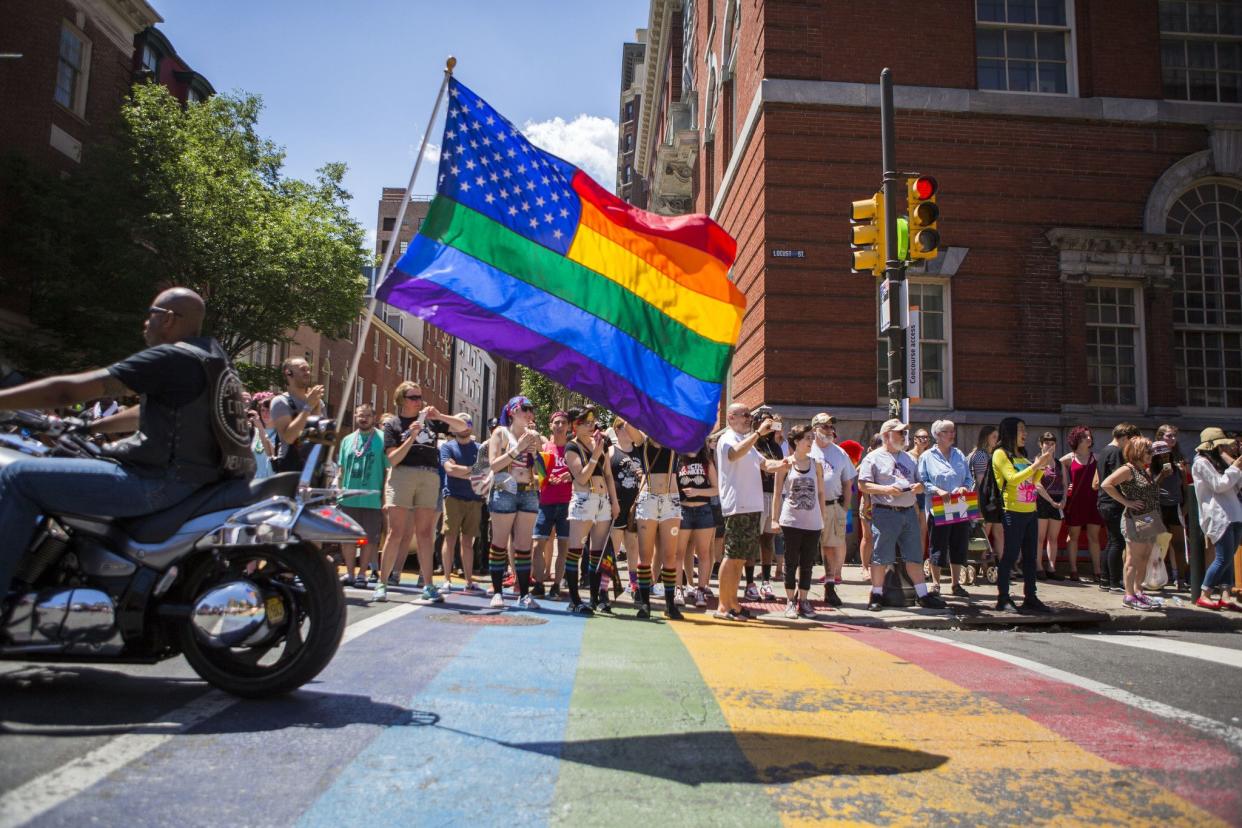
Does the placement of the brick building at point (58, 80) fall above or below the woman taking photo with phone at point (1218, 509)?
above

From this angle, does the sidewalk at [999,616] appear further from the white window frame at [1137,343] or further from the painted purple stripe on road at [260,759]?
the white window frame at [1137,343]

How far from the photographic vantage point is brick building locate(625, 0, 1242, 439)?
52.7 ft

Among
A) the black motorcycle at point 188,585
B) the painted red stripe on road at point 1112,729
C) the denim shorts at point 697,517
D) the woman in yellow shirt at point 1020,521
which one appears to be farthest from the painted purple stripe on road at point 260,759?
the woman in yellow shirt at point 1020,521

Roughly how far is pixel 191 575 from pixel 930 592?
7.56 meters

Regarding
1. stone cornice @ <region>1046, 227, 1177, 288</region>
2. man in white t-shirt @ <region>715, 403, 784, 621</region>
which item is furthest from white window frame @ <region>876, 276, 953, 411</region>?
man in white t-shirt @ <region>715, 403, 784, 621</region>

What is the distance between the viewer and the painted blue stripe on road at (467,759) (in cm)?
273

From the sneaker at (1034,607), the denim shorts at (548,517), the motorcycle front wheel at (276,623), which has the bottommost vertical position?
the sneaker at (1034,607)

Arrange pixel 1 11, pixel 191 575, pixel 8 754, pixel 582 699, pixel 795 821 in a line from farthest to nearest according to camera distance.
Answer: pixel 1 11 < pixel 582 699 < pixel 191 575 < pixel 8 754 < pixel 795 821

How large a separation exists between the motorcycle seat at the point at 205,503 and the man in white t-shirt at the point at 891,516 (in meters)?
6.65

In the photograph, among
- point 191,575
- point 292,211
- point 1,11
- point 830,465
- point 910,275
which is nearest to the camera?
point 191,575

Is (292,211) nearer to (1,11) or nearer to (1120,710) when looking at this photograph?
(1,11)

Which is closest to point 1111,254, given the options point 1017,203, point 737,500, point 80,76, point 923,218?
point 1017,203

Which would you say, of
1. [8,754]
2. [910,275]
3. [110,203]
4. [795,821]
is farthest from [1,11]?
[795,821]

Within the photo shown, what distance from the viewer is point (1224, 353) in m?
16.9
